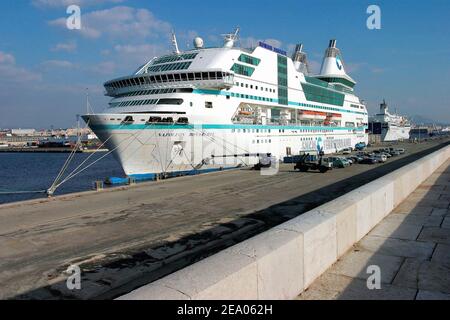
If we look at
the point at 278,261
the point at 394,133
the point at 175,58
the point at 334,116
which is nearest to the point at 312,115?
the point at 334,116

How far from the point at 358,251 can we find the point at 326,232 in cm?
139

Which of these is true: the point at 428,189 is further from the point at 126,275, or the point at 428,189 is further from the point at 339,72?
the point at 339,72

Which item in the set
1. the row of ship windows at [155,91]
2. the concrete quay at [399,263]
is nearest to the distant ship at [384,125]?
the row of ship windows at [155,91]

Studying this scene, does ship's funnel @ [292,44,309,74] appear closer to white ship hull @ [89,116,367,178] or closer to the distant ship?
white ship hull @ [89,116,367,178]

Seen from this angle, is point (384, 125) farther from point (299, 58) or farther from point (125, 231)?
point (125, 231)

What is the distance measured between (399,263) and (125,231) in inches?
334

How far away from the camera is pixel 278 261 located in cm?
456

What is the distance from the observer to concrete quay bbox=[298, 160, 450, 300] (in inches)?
199

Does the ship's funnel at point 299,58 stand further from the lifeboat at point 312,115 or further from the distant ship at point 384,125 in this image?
the distant ship at point 384,125

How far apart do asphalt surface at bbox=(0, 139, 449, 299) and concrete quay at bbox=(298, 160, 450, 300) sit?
161 inches

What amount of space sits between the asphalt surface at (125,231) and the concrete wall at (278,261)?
378 cm

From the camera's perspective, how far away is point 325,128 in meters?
63.0
